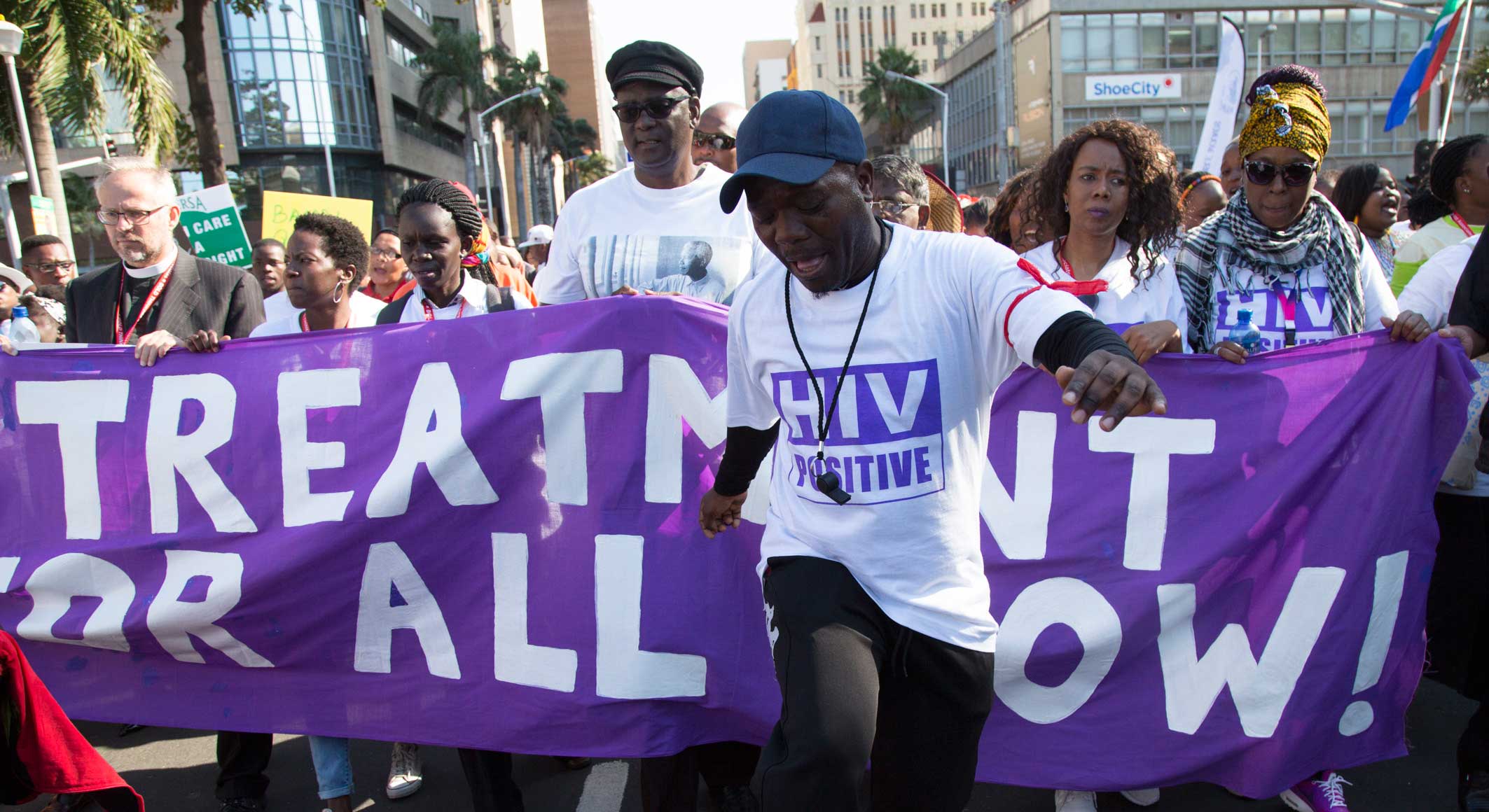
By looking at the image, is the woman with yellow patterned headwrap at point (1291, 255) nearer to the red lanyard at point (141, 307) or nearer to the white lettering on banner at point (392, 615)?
the white lettering on banner at point (392, 615)

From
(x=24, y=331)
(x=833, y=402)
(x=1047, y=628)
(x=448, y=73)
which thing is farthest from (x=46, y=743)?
(x=448, y=73)

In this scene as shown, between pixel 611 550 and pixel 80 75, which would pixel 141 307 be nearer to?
pixel 611 550

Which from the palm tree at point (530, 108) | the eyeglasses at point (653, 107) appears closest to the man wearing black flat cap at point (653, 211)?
the eyeglasses at point (653, 107)

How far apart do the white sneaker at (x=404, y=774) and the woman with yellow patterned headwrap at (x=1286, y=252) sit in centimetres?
310

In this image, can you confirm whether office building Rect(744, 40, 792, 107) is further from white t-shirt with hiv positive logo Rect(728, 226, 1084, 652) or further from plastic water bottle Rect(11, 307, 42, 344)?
white t-shirt with hiv positive logo Rect(728, 226, 1084, 652)

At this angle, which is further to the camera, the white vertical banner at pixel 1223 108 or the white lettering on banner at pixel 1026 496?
the white vertical banner at pixel 1223 108

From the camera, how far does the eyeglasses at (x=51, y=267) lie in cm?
773

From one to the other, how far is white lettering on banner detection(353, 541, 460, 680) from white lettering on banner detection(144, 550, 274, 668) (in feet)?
1.20

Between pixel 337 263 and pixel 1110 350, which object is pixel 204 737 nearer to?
pixel 337 263

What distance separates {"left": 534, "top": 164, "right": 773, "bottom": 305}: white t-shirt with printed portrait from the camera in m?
3.41

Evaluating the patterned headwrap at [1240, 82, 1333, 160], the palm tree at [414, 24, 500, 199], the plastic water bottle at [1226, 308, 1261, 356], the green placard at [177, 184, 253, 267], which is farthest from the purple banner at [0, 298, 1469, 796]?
the palm tree at [414, 24, 500, 199]

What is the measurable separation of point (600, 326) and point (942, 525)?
57.3 inches

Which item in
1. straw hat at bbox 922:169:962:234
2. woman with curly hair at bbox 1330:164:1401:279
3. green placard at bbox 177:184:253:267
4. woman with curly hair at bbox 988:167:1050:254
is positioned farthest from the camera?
green placard at bbox 177:184:253:267

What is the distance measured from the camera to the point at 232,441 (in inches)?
139
